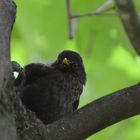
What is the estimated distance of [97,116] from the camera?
2496mm

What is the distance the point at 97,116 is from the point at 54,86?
0.82 metres

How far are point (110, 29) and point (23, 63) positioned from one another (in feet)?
2.25

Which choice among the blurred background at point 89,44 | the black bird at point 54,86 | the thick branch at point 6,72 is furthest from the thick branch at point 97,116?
the blurred background at point 89,44

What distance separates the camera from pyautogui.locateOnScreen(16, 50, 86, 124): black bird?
3105 mm

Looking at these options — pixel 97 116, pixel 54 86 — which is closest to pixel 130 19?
pixel 97 116

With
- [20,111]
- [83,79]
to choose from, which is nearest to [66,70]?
[83,79]

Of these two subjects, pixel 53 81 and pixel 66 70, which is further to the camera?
pixel 66 70

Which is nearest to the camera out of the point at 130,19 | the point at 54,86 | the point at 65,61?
the point at 130,19

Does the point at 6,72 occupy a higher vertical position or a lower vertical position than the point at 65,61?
higher

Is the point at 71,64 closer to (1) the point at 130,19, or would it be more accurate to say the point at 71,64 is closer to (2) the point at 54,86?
(2) the point at 54,86

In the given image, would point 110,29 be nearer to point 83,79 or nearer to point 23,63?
point 83,79

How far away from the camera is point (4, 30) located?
2488 mm

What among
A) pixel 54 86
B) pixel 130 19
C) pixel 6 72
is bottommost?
pixel 54 86

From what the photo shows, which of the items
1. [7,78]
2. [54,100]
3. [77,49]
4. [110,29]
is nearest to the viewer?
[7,78]
